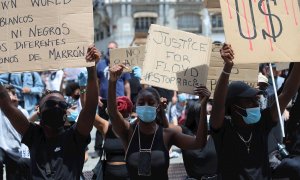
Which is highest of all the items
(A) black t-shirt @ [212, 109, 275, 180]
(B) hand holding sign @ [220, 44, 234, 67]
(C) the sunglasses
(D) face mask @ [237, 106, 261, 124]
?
(B) hand holding sign @ [220, 44, 234, 67]

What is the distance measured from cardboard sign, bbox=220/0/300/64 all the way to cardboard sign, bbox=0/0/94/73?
3.69 ft

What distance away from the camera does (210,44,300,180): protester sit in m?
3.84

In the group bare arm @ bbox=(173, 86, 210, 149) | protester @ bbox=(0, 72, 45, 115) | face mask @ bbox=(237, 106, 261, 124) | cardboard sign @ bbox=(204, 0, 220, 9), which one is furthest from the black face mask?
protester @ bbox=(0, 72, 45, 115)

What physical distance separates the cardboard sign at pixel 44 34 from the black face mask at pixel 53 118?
0.38 meters

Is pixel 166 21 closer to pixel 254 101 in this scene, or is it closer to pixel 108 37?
pixel 108 37

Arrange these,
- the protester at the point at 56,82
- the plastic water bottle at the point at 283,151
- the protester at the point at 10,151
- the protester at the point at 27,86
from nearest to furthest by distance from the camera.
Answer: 1. the plastic water bottle at the point at 283,151
2. the protester at the point at 10,151
3. the protester at the point at 27,86
4. the protester at the point at 56,82

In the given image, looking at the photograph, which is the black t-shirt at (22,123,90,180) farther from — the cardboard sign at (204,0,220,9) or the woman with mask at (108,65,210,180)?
the cardboard sign at (204,0,220,9)

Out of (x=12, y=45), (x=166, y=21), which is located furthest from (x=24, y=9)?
(x=166, y=21)

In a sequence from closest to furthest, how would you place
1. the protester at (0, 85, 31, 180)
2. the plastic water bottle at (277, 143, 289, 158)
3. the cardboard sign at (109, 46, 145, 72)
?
the plastic water bottle at (277, 143, 289, 158), the protester at (0, 85, 31, 180), the cardboard sign at (109, 46, 145, 72)

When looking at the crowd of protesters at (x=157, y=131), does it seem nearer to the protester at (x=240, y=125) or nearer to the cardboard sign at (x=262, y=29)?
the protester at (x=240, y=125)

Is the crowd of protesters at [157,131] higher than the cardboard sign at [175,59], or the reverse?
the cardboard sign at [175,59]

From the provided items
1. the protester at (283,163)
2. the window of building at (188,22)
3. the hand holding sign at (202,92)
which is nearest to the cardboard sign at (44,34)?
the hand holding sign at (202,92)

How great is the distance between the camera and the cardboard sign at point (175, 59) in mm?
4516

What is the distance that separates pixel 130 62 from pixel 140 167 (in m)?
3.00
